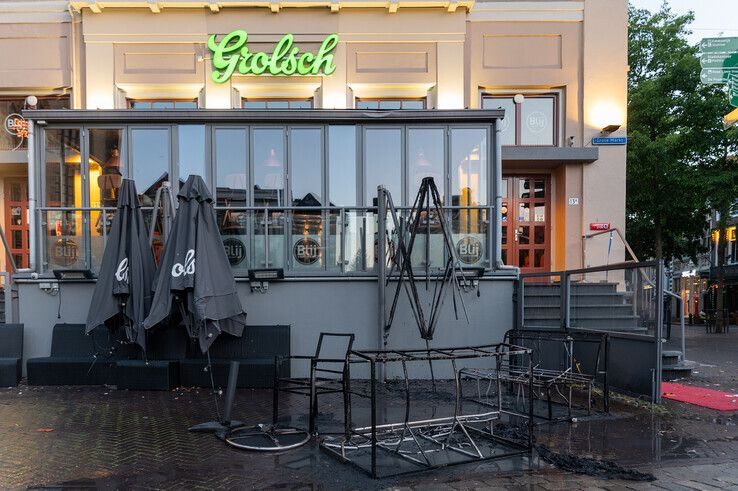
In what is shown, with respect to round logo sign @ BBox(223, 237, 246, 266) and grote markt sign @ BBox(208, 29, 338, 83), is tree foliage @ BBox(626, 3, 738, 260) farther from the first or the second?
round logo sign @ BBox(223, 237, 246, 266)

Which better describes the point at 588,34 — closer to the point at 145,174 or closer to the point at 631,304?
the point at 631,304

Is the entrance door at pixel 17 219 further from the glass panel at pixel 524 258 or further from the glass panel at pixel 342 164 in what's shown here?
the glass panel at pixel 524 258

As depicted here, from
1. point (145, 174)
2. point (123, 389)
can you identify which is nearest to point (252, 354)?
point (123, 389)

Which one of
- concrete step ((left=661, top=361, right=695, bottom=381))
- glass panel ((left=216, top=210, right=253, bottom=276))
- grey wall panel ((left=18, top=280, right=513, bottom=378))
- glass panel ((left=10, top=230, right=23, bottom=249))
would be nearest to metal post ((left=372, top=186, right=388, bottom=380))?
grey wall panel ((left=18, top=280, right=513, bottom=378))

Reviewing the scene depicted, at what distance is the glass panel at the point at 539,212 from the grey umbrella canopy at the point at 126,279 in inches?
388

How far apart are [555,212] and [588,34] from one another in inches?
180

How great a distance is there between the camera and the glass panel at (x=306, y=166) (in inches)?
415

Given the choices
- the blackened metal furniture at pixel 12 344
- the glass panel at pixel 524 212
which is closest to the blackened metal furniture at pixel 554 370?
the glass panel at pixel 524 212

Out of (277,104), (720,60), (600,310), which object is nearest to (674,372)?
(600,310)

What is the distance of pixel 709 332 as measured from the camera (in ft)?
75.1

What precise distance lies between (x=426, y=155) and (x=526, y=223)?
498cm

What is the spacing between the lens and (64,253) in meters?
10.1

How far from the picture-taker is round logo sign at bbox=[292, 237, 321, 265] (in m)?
10.1

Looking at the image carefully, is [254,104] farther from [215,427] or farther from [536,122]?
[215,427]
